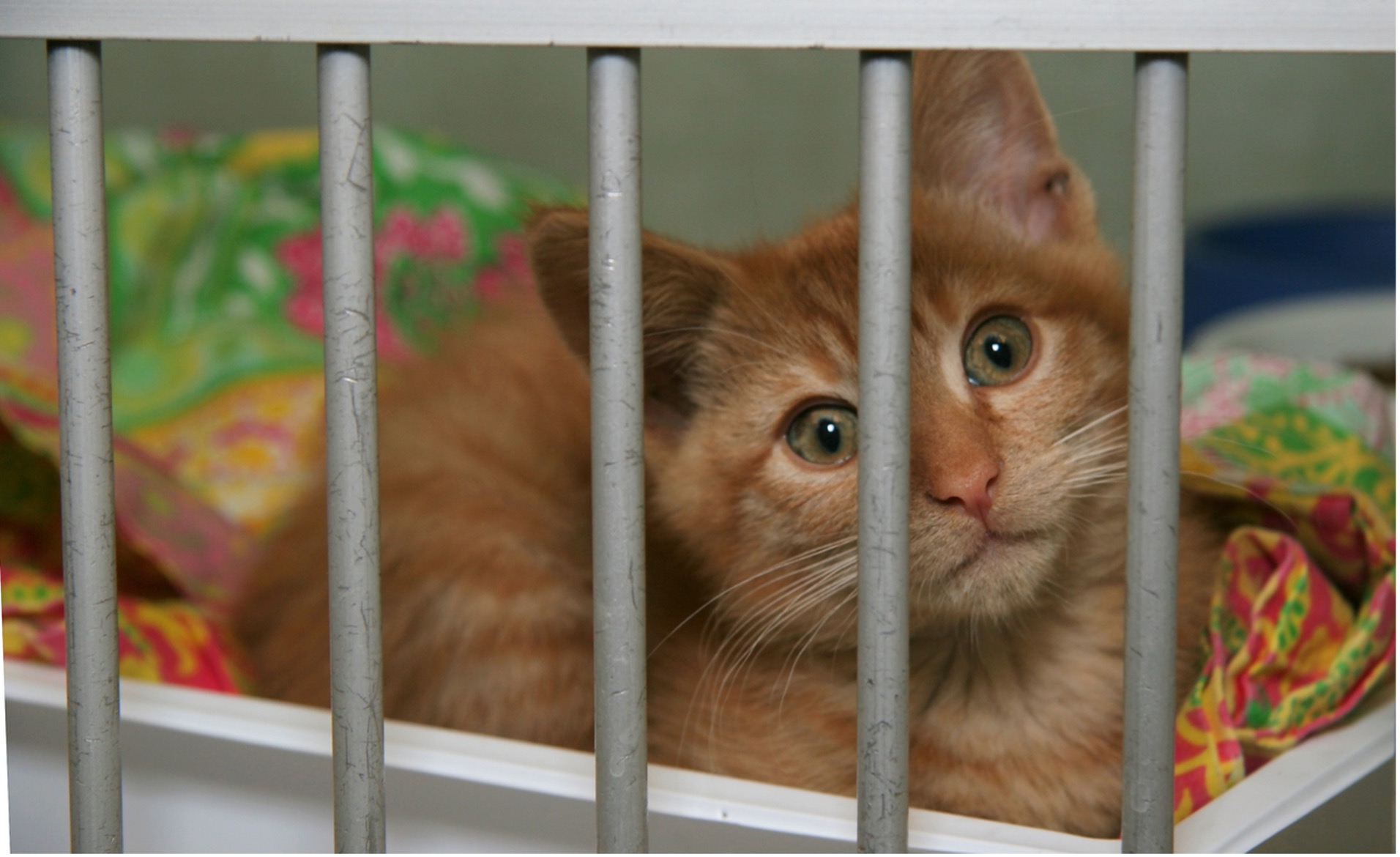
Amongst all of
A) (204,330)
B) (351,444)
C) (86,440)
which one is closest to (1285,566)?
(351,444)

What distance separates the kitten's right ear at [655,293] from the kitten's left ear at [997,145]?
27 centimetres

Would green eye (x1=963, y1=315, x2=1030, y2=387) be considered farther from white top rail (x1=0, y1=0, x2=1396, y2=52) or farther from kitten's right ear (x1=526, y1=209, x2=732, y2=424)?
→ white top rail (x1=0, y1=0, x2=1396, y2=52)

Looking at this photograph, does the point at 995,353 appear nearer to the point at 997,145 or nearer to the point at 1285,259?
the point at 997,145

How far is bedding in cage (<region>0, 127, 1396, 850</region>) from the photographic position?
113 centimetres

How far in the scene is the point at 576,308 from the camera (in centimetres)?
109

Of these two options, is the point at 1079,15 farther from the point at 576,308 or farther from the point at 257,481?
the point at 257,481

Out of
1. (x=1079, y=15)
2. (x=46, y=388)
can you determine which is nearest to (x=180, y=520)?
(x=46, y=388)

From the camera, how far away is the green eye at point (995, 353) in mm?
1126

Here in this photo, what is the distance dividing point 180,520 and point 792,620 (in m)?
1.04

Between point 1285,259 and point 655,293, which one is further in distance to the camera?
point 1285,259

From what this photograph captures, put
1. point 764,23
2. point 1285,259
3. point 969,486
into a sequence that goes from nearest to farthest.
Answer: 1. point 764,23
2. point 969,486
3. point 1285,259

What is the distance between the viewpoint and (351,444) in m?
0.84

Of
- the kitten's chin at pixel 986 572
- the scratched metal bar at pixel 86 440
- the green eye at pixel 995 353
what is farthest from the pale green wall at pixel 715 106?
the scratched metal bar at pixel 86 440

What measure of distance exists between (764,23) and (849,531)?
50cm
